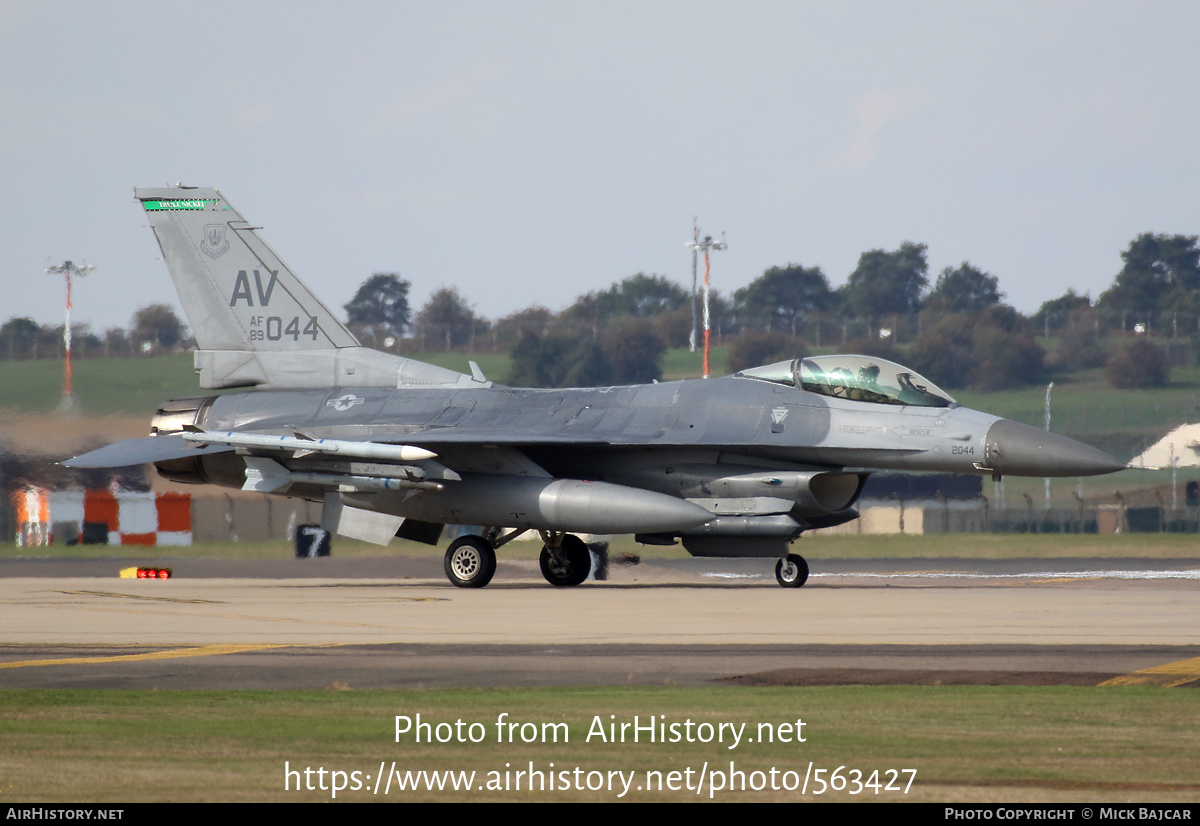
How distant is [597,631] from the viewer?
474 inches

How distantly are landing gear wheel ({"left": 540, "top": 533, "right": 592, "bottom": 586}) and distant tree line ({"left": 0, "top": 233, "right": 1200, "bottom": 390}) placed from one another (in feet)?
62.7

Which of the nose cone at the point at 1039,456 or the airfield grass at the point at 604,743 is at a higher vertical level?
the nose cone at the point at 1039,456

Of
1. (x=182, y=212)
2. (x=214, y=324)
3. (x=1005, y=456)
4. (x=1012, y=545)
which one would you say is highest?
(x=182, y=212)

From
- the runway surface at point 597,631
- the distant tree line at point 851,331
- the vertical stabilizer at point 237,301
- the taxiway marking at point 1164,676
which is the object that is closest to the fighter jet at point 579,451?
the vertical stabilizer at point 237,301

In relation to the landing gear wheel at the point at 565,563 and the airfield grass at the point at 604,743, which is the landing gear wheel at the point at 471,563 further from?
the airfield grass at the point at 604,743

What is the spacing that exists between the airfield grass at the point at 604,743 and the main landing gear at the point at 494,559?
34.9ft

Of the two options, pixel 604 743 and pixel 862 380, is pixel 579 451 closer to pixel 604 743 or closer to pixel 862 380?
pixel 862 380

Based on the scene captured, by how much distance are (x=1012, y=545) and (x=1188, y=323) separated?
42.7m

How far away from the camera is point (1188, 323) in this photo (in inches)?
2611

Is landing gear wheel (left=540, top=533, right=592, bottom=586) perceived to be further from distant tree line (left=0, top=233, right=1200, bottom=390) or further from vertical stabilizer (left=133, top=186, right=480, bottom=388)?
distant tree line (left=0, top=233, right=1200, bottom=390)

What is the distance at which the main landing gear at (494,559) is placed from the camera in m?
18.8

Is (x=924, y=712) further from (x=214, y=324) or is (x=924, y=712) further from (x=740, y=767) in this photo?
(x=214, y=324)

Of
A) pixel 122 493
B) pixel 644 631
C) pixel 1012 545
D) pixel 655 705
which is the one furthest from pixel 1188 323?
pixel 655 705

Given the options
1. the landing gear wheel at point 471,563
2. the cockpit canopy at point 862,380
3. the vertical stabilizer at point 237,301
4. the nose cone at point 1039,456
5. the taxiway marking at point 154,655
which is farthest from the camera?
the vertical stabilizer at point 237,301
